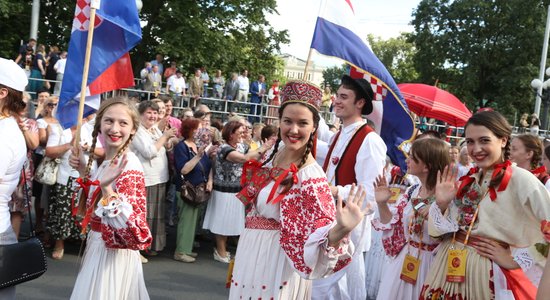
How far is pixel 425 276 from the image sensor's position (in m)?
4.25

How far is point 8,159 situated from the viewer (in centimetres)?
364

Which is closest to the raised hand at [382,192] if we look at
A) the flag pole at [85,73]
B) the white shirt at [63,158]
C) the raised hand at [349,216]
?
the raised hand at [349,216]

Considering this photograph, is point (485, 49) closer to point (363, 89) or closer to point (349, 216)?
point (363, 89)

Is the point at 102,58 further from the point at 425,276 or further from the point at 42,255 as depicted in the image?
the point at 425,276

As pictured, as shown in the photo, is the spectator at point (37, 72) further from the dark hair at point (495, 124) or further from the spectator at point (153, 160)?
the dark hair at point (495, 124)

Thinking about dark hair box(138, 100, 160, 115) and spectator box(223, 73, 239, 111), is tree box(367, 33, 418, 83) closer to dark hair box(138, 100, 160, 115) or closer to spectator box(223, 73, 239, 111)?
spectator box(223, 73, 239, 111)

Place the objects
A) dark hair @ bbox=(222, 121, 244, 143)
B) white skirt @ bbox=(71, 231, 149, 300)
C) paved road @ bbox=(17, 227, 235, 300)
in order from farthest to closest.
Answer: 1. dark hair @ bbox=(222, 121, 244, 143)
2. paved road @ bbox=(17, 227, 235, 300)
3. white skirt @ bbox=(71, 231, 149, 300)

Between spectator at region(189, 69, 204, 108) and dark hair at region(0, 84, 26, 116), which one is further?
spectator at region(189, 69, 204, 108)

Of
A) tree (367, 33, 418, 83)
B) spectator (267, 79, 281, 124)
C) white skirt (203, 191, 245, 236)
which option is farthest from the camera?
tree (367, 33, 418, 83)

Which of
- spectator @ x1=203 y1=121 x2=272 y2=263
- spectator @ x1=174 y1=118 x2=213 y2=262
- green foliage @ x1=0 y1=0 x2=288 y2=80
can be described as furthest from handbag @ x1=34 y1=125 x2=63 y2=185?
green foliage @ x1=0 y1=0 x2=288 y2=80

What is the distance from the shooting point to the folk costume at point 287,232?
3.21m

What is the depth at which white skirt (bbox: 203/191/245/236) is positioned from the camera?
27.7 ft

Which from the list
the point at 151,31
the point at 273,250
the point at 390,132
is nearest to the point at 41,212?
the point at 390,132

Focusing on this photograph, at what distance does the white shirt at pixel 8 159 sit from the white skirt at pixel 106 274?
60 centimetres
